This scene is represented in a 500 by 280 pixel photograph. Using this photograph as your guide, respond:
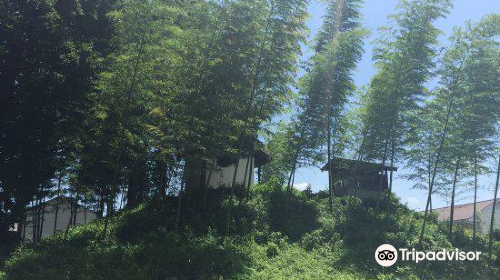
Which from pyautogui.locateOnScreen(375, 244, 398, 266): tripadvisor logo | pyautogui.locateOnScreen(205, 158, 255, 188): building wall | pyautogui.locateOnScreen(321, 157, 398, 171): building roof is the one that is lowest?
pyautogui.locateOnScreen(375, 244, 398, 266): tripadvisor logo

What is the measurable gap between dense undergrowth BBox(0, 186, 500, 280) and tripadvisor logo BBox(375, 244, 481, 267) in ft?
0.82

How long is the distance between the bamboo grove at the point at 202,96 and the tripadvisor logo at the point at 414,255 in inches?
34.3

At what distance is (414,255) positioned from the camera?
13.8 m

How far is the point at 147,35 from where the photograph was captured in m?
11.7

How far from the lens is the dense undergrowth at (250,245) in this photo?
9914 mm

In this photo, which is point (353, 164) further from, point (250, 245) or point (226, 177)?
point (250, 245)

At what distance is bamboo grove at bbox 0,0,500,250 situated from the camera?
11.9 m

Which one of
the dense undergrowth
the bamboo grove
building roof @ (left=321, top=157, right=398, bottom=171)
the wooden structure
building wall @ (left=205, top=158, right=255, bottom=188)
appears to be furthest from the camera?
building wall @ (left=205, top=158, right=255, bottom=188)

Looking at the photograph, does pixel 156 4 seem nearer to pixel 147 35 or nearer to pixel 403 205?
pixel 147 35

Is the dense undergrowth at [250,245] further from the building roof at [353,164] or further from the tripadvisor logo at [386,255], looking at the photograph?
the building roof at [353,164]

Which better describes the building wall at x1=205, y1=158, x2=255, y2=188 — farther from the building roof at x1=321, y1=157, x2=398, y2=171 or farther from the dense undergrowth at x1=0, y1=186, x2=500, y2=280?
the building roof at x1=321, y1=157, x2=398, y2=171

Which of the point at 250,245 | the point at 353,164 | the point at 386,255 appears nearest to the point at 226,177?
the point at 353,164

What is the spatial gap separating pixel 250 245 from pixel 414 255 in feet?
18.6

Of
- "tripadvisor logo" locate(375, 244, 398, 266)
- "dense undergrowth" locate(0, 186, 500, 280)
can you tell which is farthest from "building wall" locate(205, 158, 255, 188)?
"tripadvisor logo" locate(375, 244, 398, 266)
